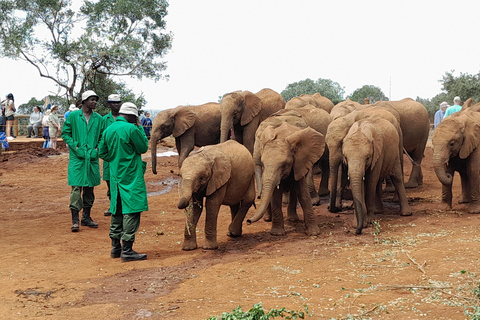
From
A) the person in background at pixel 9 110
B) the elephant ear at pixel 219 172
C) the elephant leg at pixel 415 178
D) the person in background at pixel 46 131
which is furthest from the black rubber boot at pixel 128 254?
the person in background at pixel 9 110

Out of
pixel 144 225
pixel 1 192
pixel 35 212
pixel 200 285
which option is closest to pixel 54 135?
pixel 1 192

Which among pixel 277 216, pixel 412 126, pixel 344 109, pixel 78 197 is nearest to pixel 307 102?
pixel 344 109

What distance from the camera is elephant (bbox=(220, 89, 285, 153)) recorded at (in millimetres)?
16031

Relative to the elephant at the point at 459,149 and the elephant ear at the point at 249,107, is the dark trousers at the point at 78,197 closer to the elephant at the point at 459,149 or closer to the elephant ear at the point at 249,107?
the elephant ear at the point at 249,107

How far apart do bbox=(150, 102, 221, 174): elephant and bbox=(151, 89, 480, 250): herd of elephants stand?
162cm

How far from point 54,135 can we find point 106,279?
61.8 feet

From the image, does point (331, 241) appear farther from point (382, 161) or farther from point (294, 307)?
point (294, 307)

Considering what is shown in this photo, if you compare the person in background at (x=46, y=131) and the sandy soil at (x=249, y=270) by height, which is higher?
the person in background at (x=46, y=131)

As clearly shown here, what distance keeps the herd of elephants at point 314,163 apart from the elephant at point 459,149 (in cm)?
2

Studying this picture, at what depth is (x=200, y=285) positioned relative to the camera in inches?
286

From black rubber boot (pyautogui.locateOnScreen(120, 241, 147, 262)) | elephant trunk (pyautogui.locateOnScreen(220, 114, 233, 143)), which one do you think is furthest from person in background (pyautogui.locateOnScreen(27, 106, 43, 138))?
black rubber boot (pyautogui.locateOnScreen(120, 241, 147, 262))

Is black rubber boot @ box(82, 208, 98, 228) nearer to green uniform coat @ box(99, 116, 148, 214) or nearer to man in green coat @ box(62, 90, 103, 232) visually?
man in green coat @ box(62, 90, 103, 232)

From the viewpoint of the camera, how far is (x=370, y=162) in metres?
10.8

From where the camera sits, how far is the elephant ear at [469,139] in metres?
11.8
